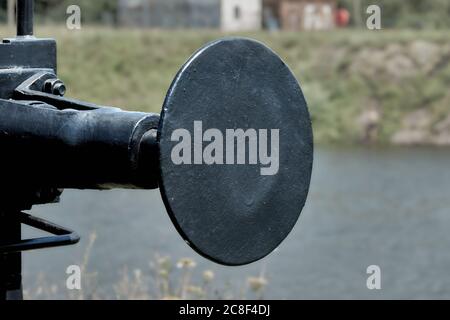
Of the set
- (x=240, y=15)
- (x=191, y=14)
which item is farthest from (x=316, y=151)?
(x=191, y=14)

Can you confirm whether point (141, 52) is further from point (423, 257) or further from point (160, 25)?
point (423, 257)

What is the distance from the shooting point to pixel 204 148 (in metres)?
1.70

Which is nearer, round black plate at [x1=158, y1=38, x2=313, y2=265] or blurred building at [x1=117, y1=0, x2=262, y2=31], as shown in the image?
round black plate at [x1=158, y1=38, x2=313, y2=265]

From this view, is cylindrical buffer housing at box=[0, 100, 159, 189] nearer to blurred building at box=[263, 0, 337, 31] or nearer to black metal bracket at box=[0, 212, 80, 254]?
black metal bracket at box=[0, 212, 80, 254]

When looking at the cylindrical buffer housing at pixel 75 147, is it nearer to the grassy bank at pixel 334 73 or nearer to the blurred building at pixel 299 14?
the grassy bank at pixel 334 73

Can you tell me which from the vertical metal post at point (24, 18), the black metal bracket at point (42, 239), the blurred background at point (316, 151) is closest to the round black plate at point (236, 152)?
the black metal bracket at point (42, 239)

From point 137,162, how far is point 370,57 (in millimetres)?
34087

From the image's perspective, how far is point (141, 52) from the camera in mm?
36406

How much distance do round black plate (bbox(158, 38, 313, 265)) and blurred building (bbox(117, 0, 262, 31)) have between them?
4242 cm

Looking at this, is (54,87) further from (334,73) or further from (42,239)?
(334,73)

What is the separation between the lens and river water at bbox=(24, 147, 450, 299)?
8.59 m

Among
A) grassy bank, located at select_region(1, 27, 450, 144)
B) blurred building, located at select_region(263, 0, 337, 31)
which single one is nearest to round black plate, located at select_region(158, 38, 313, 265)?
grassy bank, located at select_region(1, 27, 450, 144)

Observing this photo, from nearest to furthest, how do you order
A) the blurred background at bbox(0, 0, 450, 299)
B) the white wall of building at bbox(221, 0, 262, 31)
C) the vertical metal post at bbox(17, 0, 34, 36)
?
the vertical metal post at bbox(17, 0, 34, 36), the blurred background at bbox(0, 0, 450, 299), the white wall of building at bbox(221, 0, 262, 31)

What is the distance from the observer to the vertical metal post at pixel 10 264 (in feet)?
6.82
